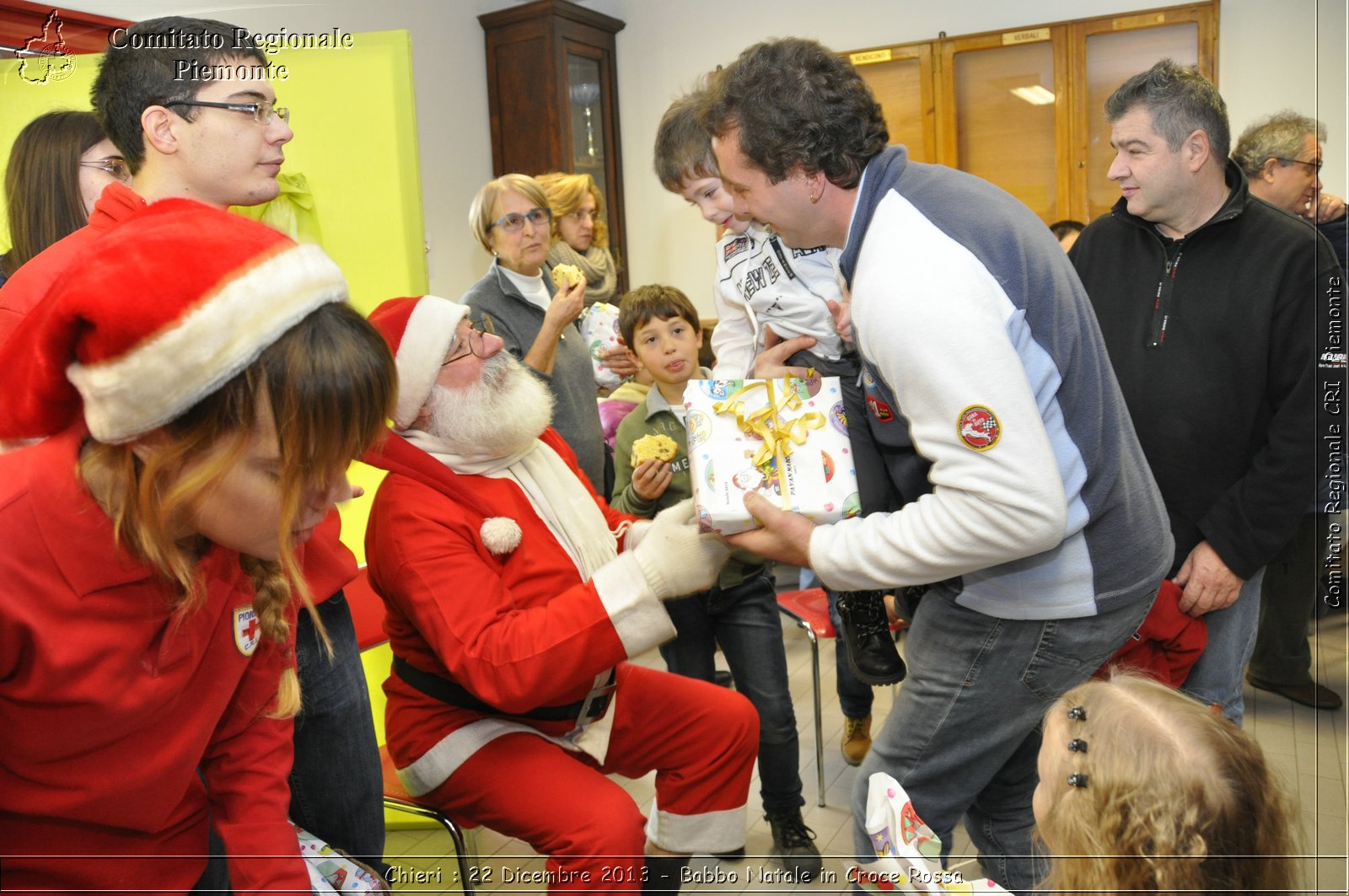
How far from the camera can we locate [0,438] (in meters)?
1.13

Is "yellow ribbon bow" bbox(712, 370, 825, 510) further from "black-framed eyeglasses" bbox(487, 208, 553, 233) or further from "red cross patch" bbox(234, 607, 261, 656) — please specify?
"black-framed eyeglasses" bbox(487, 208, 553, 233)

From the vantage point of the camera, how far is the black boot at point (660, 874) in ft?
7.57

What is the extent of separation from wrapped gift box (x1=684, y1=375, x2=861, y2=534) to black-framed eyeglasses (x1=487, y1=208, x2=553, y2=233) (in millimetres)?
2089

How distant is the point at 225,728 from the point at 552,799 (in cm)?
75

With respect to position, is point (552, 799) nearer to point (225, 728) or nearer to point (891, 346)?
point (225, 728)

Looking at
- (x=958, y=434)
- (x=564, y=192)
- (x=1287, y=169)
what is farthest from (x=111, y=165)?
(x=1287, y=169)

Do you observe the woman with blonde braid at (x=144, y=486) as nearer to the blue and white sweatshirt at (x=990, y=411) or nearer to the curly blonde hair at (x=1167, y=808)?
the blue and white sweatshirt at (x=990, y=411)

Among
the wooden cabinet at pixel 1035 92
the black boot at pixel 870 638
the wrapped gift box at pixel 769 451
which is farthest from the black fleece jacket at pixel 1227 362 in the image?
the wooden cabinet at pixel 1035 92

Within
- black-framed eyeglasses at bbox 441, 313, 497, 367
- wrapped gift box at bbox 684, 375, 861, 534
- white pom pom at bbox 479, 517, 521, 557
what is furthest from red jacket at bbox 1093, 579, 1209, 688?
black-framed eyeglasses at bbox 441, 313, 497, 367

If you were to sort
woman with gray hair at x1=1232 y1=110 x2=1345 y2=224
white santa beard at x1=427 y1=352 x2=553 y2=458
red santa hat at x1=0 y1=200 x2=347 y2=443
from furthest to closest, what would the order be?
woman with gray hair at x1=1232 y1=110 x2=1345 y2=224 < white santa beard at x1=427 y1=352 x2=553 y2=458 < red santa hat at x1=0 y1=200 x2=347 y2=443

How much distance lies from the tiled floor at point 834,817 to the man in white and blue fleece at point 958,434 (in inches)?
26.4

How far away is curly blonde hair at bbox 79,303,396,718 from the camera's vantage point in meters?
1.11

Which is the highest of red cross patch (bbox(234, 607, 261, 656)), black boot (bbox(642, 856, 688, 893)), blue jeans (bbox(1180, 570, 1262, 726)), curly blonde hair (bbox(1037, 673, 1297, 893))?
red cross patch (bbox(234, 607, 261, 656))

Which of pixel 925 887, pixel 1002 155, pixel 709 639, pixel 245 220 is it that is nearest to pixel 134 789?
pixel 245 220
